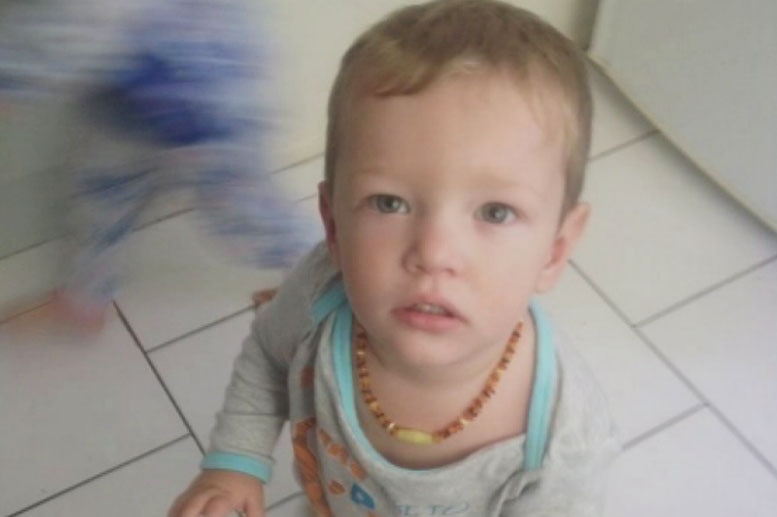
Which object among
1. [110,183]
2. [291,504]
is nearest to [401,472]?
[291,504]

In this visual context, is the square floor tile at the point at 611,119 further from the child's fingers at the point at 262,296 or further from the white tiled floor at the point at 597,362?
the child's fingers at the point at 262,296

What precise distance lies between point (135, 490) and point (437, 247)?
0.68m

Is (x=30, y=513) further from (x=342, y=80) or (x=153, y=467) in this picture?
(x=342, y=80)

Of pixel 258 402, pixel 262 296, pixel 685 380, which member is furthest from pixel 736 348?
pixel 258 402

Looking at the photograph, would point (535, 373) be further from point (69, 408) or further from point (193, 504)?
point (69, 408)

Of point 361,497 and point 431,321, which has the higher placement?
point 431,321

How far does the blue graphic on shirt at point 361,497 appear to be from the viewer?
80 cm

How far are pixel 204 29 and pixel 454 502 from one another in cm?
48

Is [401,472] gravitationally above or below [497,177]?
below

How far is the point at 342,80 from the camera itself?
0.65 meters

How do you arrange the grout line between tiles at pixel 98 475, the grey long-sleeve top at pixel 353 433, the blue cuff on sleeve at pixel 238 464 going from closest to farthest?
1. the grey long-sleeve top at pixel 353 433
2. the blue cuff on sleeve at pixel 238 464
3. the grout line between tiles at pixel 98 475

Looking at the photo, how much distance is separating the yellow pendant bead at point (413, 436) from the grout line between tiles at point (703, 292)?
622mm

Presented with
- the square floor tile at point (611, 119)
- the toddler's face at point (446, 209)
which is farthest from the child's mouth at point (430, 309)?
the square floor tile at point (611, 119)

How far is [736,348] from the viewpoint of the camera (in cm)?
128
